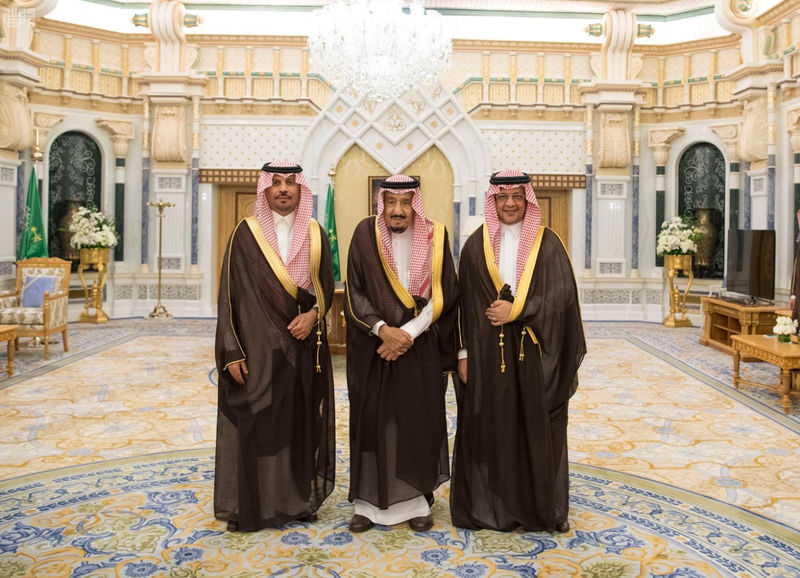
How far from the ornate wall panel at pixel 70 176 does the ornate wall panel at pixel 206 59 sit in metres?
1.97

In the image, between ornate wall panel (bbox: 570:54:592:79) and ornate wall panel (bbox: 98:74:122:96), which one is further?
ornate wall panel (bbox: 570:54:592:79)

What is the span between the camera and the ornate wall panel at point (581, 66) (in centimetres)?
1075

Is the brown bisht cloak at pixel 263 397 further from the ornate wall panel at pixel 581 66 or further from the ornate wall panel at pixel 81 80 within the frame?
the ornate wall panel at pixel 581 66

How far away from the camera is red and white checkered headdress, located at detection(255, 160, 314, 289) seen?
295 cm

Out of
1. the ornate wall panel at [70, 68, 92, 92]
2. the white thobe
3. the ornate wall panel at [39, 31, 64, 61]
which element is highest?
the ornate wall panel at [39, 31, 64, 61]

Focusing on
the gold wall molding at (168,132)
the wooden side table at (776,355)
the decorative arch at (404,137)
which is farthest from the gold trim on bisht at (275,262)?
the gold wall molding at (168,132)

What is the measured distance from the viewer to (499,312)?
9.20ft

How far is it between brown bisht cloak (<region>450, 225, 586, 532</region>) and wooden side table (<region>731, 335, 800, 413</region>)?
9.53ft

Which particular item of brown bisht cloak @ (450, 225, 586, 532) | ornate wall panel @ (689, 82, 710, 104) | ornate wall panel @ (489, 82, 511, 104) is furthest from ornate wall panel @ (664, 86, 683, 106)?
brown bisht cloak @ (450, 225, 586, 532)

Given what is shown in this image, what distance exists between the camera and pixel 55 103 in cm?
992

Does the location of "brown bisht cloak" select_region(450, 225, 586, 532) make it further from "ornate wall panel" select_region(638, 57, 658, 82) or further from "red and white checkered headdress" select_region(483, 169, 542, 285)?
"ornate wall panel" select_region(638, 57, 658, 82)

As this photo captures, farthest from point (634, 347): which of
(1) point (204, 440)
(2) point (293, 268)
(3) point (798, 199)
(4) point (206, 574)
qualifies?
(4) point (206, 574)

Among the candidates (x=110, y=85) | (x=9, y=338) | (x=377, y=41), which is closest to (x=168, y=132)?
(x=110, y=85)

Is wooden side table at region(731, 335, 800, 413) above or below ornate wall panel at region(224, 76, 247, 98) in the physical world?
below
